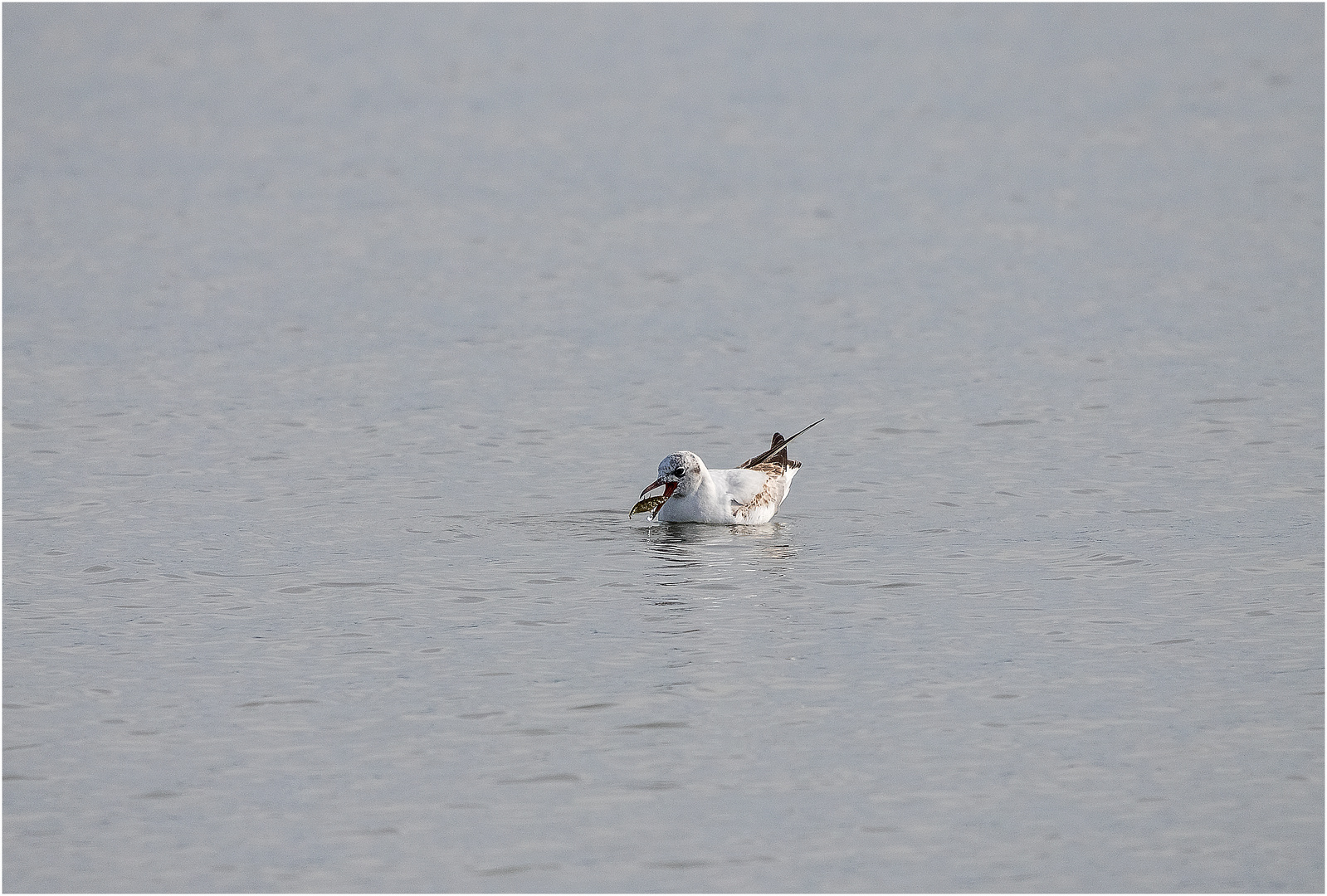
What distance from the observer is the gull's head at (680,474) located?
16.4 m

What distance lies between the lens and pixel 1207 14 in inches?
2185

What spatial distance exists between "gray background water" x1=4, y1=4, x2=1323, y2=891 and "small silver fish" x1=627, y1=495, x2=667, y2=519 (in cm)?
28

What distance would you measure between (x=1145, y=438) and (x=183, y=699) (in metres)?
10.4

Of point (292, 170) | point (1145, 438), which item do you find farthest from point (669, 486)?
point (292, 170)

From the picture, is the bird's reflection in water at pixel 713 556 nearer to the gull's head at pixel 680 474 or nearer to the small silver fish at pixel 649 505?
the small silver fish at pixel 649 505

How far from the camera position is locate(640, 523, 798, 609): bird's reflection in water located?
14.4 m

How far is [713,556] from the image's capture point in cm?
1553

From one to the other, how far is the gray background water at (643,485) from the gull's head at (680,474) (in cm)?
34

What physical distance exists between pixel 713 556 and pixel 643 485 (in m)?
2.51

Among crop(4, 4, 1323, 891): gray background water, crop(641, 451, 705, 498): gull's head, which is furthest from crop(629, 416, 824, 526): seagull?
crop(4, 4, 1323, 891): gray background water

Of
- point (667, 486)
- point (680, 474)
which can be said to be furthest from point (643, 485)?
point (680, 474)

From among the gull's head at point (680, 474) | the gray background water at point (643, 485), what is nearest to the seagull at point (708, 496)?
the gull's head at point (680, 474)

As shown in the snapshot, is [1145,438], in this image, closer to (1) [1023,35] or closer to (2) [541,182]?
(2) [541,182]

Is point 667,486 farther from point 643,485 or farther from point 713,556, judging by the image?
point 643,485
